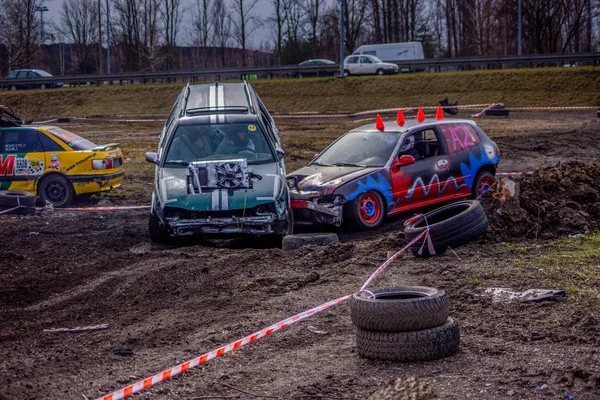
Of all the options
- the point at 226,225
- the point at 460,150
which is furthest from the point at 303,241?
the point at 460,150

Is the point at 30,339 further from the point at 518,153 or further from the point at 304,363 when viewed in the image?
the point at 518,153

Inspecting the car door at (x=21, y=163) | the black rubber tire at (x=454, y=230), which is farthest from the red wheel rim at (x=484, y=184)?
the car door at (x=21, y=163)

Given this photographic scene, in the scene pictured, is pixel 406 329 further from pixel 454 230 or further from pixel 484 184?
pixel 484 184

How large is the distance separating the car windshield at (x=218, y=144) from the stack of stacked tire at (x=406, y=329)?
5939 mm

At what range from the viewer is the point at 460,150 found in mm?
13234

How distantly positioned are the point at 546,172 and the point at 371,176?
2.47m

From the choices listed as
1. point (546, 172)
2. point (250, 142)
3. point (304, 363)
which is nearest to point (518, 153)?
point (546, 172)

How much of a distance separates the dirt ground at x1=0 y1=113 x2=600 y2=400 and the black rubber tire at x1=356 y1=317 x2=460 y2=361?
71mm

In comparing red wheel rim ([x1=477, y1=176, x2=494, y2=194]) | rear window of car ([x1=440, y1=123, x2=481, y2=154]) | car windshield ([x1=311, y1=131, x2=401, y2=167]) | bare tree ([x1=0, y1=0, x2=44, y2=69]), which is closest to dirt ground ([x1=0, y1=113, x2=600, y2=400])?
car windshield ([x1=311, y1=131, x2=401, y2=167])

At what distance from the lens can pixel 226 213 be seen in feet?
34.6

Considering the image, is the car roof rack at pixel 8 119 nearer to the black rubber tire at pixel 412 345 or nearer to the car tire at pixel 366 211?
the car tire at pixel 366 211

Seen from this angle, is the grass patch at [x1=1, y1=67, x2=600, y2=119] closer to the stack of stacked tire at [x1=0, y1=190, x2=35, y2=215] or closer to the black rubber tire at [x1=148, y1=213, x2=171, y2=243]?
the stack of stacked tire at [x1=0, y1=190, x2=35, y2=215]

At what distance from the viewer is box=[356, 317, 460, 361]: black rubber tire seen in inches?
216

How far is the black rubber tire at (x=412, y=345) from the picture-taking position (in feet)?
18.0
